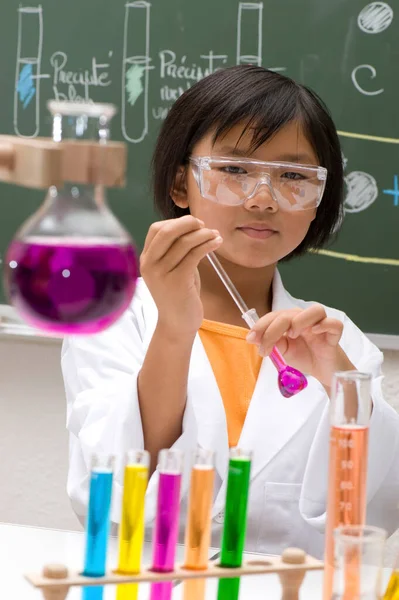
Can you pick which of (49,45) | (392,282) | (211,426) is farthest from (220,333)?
(49,45)

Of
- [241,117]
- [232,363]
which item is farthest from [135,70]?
[232,363]

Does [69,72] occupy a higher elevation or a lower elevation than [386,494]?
higher

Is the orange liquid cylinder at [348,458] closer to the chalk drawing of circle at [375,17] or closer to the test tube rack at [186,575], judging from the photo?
the test tube rack at [186,575]

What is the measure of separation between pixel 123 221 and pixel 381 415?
1144 mm

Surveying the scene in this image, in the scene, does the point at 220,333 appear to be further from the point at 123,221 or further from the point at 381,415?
the point at 123,221

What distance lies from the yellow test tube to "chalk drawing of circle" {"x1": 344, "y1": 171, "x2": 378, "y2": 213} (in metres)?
1.60

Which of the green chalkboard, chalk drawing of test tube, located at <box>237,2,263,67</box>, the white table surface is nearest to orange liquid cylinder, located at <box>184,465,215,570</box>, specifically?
the white table surface

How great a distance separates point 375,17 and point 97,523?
177 centimetres

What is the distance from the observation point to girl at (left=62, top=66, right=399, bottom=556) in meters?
1.46

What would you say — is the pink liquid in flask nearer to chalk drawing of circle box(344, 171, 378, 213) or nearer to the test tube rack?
the test tube rack

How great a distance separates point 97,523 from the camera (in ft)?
2.94

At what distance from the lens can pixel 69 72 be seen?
2.48 meters

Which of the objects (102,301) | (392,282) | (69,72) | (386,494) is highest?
(69,72)

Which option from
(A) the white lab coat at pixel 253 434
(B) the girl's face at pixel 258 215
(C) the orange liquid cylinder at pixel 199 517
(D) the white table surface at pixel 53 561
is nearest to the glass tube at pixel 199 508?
(C) the orange liquid cylinder at pixel 199 517
